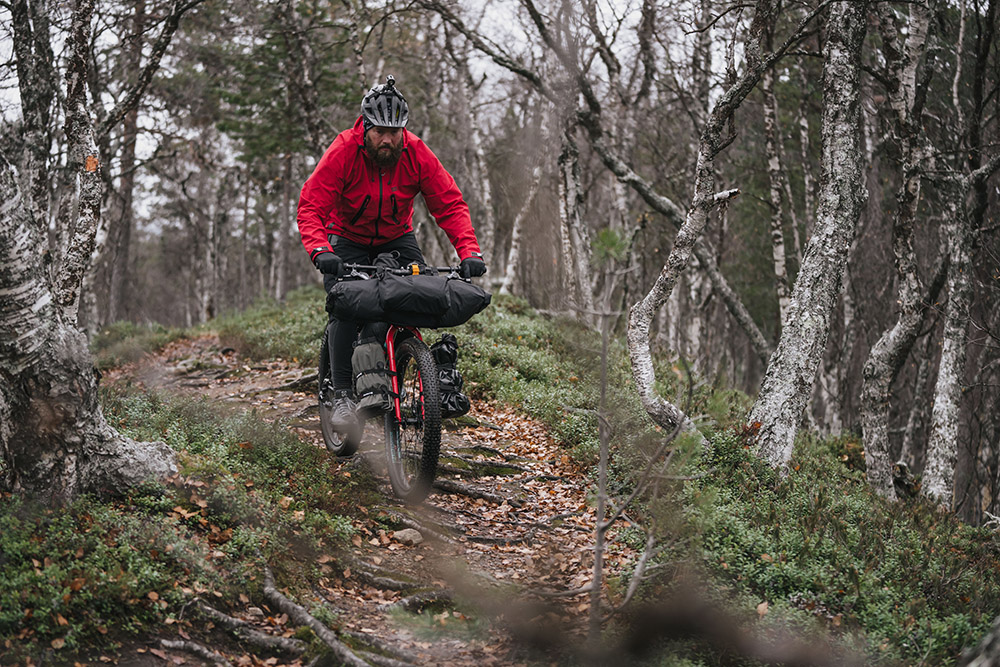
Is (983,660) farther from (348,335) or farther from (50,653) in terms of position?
(348,335)

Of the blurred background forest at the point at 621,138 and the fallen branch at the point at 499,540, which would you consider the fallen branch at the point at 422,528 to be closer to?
the fallen branch at the point at 499,540

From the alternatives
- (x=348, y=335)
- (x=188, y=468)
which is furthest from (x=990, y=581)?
(x=188, y=468)

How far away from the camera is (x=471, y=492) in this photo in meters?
6.17

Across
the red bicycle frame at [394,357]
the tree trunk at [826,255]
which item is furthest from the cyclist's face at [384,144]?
the tree trunk at [826,255]

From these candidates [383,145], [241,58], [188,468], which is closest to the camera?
[188,468]

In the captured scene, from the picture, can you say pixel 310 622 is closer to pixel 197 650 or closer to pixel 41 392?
pixel 197 650

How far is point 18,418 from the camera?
4.08 metres

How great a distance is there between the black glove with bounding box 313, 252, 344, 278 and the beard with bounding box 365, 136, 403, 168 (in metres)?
0.77

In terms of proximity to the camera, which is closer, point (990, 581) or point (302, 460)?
Answer: point (990, 581)

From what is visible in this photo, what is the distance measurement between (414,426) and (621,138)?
1477cm

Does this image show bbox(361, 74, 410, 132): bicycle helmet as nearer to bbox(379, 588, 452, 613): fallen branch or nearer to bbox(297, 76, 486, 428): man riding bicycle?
bbox(297, 76, 486, 428): man riding bicycle

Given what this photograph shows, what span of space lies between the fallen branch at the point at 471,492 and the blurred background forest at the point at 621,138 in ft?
7.36

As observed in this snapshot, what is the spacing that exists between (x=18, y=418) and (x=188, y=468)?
41.2 inches

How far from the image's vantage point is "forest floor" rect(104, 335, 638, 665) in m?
3.98
